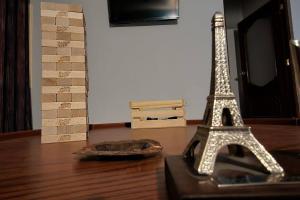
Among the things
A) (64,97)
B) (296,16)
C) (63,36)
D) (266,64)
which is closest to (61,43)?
(63,36)

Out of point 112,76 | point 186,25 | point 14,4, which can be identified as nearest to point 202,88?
point 186,25

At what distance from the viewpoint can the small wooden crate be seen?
5.88ft

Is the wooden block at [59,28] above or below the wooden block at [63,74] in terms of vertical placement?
above

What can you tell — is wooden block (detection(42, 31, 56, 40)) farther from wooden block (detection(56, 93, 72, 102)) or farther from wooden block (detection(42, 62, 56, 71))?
wooden block (detection(56, 93, 72, 102))

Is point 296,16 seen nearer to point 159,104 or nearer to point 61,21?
point 159,104

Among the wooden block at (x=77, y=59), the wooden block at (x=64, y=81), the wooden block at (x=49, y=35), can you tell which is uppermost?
the wooden block at (x=49, y=35)

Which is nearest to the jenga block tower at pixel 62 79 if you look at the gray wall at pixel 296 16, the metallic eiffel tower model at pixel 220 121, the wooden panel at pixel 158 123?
the wooden panel at pixel 158 123

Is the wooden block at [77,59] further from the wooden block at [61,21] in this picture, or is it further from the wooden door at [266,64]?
the wooden door at [266,64]

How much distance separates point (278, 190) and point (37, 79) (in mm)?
2029

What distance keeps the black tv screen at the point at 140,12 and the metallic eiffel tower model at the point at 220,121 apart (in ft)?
5.76

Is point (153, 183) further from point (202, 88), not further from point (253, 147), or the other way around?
point (202, 88)

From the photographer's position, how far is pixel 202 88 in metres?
2.08

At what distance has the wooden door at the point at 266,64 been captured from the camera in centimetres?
279

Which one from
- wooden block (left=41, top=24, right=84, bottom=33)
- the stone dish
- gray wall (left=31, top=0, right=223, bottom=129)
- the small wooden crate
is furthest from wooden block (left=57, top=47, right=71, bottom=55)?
gray wall (left=31, top=0, right=223, bottom=129)
